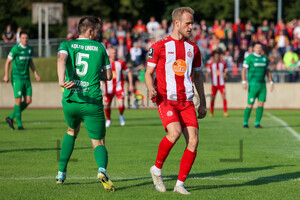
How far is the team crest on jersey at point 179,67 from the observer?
7.20 meters

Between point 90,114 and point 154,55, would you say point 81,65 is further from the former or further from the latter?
point 154,55

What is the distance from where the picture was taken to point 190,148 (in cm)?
706

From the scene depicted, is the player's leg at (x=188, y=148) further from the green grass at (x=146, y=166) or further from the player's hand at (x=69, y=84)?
the player's hand at (x=69, y=84)

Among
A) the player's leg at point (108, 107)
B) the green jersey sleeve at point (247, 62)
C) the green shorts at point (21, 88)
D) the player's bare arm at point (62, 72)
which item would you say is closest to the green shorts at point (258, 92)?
the green jersey sleeve at point (247, 62)

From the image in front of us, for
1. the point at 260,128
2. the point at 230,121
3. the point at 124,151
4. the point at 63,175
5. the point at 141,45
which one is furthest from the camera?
the point at 141,45

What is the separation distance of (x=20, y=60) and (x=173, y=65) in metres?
8.81

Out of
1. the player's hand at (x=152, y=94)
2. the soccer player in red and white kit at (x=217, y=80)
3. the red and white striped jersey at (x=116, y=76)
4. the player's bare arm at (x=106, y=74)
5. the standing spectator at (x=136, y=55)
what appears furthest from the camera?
the standing spectator at (x=136, y=55)

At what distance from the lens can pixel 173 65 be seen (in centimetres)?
720

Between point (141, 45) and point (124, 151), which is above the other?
point (141, 45)

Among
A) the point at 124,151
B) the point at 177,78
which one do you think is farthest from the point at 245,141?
the point at 177,78

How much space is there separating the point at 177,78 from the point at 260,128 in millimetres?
9833

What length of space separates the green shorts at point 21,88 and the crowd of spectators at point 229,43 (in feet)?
41.3

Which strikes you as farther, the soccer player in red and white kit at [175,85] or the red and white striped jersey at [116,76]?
the red and white striped jersey at [116,76]

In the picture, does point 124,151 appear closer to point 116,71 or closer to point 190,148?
point 190,148
